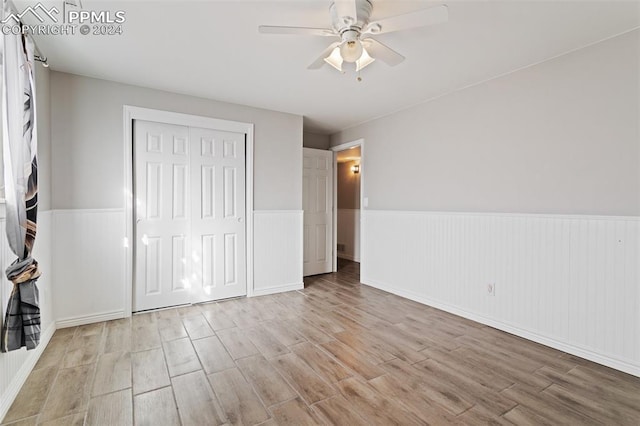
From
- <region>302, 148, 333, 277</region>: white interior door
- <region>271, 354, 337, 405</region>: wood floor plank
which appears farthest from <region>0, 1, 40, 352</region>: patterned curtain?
<region>302, 148, 333, 277</region>: white interior door

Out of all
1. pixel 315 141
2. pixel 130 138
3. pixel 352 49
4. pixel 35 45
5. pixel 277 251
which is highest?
pixel 35 45

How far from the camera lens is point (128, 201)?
3160mm

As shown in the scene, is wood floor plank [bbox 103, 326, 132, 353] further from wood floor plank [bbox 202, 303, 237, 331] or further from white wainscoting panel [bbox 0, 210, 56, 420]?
wood floor plank [bbox 202, 303, 237, 331]

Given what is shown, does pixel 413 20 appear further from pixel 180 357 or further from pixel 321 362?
pixel 180 357

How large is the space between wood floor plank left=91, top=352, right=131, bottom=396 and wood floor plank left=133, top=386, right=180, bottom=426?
229 millimetres

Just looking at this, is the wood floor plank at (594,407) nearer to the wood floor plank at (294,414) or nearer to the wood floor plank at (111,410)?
the wood floor plank at (294,414)

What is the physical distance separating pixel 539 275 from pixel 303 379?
2.23 m

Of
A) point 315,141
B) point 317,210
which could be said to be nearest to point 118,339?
point 317,210

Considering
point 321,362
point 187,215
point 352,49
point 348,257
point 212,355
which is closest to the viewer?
point 352,49

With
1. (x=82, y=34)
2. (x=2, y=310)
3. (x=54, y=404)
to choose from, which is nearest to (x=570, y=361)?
(x=54, y=404)

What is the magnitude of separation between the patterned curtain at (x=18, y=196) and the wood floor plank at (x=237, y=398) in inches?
43.7

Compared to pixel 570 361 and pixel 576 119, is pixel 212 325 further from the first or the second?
pixel 576 119

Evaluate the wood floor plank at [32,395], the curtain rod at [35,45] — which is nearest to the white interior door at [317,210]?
the curtain rod at [35,45]

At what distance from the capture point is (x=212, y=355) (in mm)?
→ 2359
